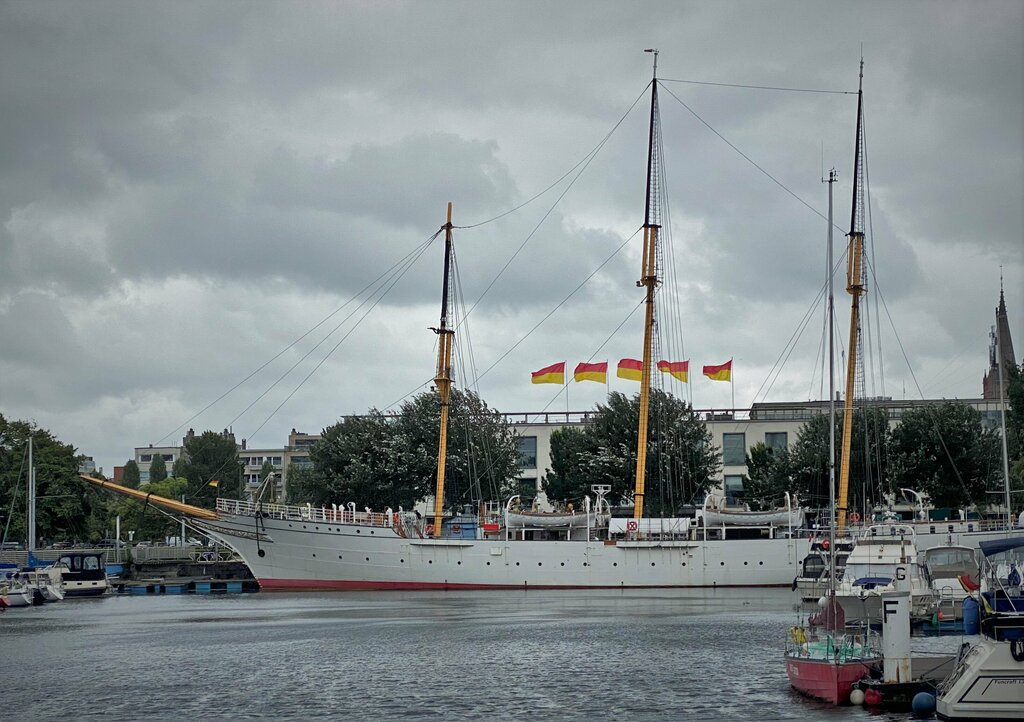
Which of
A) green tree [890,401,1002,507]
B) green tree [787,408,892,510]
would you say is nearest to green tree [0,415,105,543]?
green tree [787,408,892,510]

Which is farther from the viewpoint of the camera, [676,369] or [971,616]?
[676,369]

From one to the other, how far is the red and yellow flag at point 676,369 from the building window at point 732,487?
25.9m

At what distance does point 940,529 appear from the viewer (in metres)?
74.6

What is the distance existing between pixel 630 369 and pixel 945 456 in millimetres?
24568

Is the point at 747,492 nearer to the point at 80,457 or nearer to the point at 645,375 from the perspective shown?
the point at 645,375

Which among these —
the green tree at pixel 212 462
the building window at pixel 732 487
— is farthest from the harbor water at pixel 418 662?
the green tree at pixel 212 462

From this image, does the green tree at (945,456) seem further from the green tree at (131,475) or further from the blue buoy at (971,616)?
the green tree at (131,475)

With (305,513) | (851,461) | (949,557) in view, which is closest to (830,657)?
(949,557)

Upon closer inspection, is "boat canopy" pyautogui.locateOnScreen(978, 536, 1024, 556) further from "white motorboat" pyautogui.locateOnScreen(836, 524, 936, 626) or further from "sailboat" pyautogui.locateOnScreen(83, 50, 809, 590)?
"sailboat" pyautogui.locateOnScreen(83, 50, 809, 590)

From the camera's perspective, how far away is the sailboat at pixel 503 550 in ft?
259

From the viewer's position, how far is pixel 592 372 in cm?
8444

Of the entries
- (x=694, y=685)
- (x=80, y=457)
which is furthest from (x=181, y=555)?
(x=694, y=685)

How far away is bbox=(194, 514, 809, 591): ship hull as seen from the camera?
78.9 metres

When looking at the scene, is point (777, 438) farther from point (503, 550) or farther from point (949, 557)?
point (949, 557)
